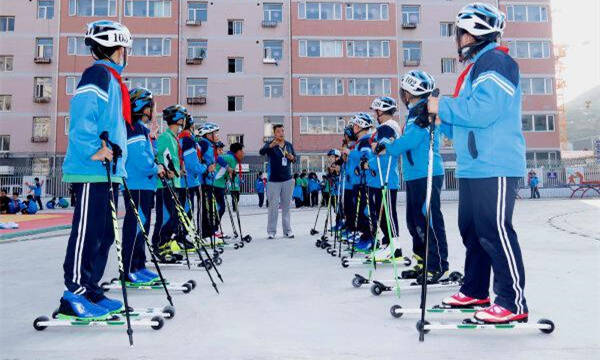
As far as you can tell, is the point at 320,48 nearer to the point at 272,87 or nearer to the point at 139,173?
the point at 272,87

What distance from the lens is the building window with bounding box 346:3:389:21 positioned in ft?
113

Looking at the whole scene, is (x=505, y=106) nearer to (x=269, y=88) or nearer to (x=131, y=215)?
(x=131, y=215)

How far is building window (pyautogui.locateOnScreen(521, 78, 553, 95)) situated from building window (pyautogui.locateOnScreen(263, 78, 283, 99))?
20425mm

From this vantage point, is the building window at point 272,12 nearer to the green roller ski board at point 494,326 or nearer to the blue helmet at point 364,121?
the blue helmet at point 364,121

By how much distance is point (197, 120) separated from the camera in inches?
1276

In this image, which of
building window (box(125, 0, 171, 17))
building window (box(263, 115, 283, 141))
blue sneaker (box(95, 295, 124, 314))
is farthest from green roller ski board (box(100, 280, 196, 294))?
building window (box(125, 0, 171, 17))

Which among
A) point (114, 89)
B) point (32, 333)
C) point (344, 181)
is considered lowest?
point (32, 333)

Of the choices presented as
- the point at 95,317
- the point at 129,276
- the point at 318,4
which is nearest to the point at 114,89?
the point at 95,317

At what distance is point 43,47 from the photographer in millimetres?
32938

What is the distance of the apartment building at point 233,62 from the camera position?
107 ft

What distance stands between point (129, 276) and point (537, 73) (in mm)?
39612

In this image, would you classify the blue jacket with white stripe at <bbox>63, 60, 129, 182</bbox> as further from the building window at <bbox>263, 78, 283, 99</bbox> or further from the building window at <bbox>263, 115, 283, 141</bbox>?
the building window at <bbox>263, 78, 283, 99</bbox>

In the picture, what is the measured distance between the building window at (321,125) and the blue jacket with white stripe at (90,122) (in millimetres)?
30150

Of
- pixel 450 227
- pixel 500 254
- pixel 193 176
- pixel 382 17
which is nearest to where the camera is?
pixel 500 254
